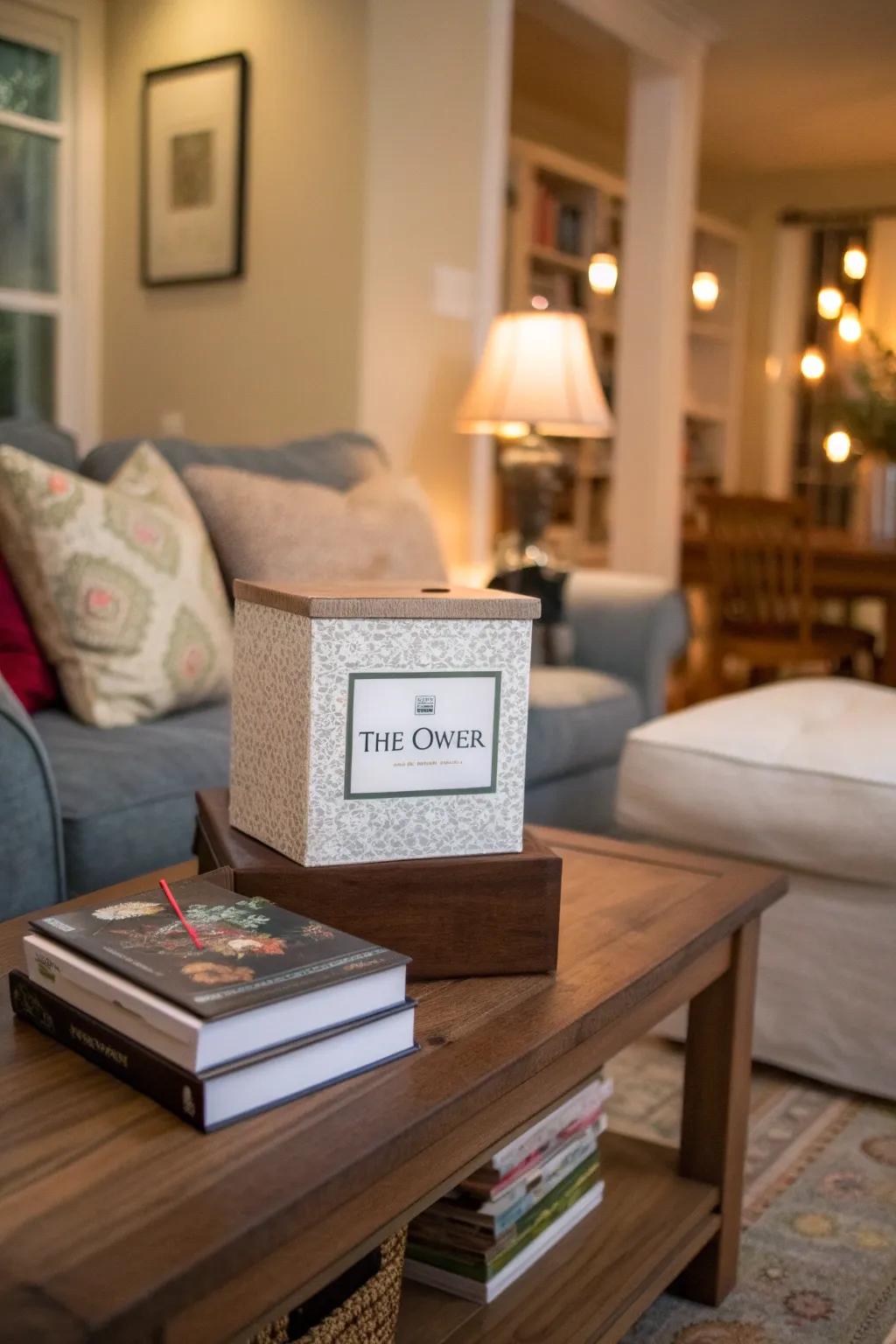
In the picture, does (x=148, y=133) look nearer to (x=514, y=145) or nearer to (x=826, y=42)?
(x=514, y=145)

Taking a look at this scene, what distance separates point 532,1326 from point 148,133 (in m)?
3.97

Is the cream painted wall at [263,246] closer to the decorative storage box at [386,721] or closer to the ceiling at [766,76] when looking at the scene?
the ceiling at [766,76]

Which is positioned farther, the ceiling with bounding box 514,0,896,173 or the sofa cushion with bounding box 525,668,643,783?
the ceiling with bounding box 514,0,896,173

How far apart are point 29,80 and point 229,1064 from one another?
421 cm

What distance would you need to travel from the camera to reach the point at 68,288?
14.5ft

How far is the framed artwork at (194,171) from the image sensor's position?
3945mm

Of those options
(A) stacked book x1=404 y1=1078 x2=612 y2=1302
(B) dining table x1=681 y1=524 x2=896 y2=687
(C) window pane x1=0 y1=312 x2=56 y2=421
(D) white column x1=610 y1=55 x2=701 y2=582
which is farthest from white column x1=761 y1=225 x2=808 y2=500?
(A) stacked book x1=404 y1=1078 x2=612 y2=1302

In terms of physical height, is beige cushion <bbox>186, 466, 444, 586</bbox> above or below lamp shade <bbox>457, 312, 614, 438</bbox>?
A: below

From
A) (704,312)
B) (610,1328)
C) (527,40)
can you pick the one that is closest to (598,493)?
(704,312)

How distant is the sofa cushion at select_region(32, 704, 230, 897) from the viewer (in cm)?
169

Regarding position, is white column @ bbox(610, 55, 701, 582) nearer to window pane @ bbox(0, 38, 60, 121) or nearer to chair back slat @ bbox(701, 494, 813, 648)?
chair back slat @ bbox(701, 494, 813, 648)

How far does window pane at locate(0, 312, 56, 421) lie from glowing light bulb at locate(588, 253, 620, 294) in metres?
3.02

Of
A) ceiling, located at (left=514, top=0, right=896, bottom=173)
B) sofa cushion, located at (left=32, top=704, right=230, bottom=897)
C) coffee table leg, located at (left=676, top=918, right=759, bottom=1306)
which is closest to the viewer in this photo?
coffee table leg, located at (left=676, top=918, right=759, bottom=1306)

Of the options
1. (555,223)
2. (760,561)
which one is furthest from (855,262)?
(760,561)
